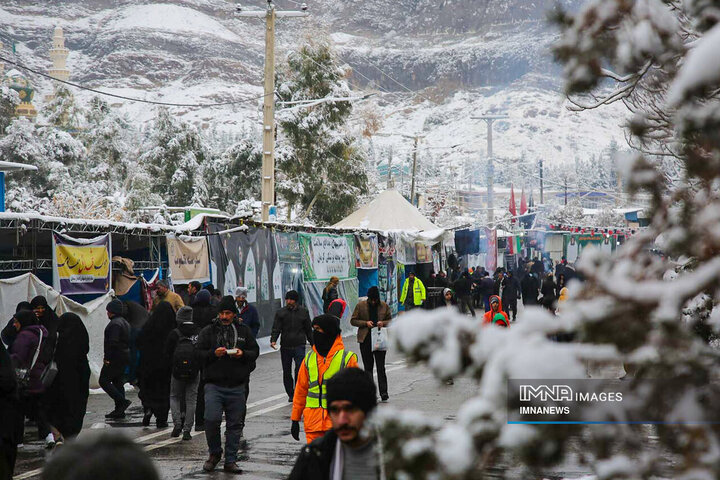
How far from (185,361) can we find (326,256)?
13.4m

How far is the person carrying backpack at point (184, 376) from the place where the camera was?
10133 mm

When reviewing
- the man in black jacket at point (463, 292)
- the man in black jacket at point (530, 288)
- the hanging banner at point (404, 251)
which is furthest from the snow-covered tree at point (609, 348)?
the hanging banner at point (404, 251)

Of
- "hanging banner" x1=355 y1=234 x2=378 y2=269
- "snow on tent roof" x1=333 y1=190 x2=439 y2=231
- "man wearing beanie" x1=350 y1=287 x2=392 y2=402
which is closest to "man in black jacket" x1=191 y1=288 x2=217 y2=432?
A: "man wearing beanie" x1=350 y1=287 x2=392 y2=402

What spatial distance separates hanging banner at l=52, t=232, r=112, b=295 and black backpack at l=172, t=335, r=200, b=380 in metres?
3.88

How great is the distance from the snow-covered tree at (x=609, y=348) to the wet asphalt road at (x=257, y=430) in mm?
4628

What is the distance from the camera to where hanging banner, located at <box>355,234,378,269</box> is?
85.6 ft

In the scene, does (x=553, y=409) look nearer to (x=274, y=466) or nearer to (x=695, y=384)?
(x=695, y=384)

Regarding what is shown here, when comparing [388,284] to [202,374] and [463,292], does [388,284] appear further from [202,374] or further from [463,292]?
[202,374]

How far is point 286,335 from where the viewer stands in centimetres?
1248

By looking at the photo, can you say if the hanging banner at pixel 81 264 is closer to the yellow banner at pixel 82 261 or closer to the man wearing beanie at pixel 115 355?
the yellow banner at pixel 82 261

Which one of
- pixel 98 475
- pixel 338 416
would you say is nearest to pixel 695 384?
pixel 98 475

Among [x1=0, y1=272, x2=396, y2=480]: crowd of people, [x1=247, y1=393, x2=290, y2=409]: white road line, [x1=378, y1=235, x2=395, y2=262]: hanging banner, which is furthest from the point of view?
[x1=378, y1=235, x2=395, y2=262]: hanging banner

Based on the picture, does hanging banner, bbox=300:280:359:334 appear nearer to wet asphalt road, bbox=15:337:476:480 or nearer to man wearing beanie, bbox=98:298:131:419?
wet asphalt road, bbox=15:337:476:480

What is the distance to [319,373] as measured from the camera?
7.20 meters
